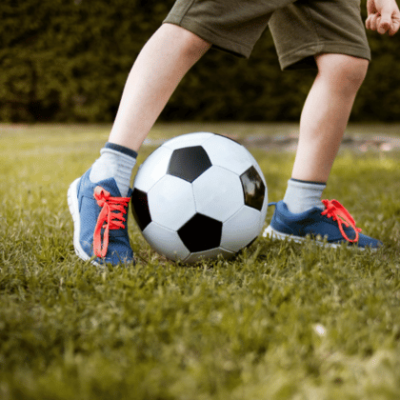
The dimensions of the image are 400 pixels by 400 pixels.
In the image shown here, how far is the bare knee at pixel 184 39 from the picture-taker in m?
1.55

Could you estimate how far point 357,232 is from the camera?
1810 mm

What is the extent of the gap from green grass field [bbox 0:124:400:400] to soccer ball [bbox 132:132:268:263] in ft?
0.34

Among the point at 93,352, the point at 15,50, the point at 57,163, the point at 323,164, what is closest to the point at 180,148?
the point at 323,164

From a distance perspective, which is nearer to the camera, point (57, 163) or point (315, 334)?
point (315, 334)

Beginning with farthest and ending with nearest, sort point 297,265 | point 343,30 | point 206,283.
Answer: point 343,30, point 297,265, point 206,283

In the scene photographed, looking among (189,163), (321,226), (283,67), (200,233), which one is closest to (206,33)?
(189,163)

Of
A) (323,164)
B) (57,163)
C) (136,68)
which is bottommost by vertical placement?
(57,163)

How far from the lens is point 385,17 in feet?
5.88

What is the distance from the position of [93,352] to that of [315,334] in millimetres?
558

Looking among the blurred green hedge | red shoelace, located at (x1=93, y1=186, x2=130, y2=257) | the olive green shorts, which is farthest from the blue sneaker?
the blurred green hedge

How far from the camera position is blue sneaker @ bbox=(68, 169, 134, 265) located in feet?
4.96

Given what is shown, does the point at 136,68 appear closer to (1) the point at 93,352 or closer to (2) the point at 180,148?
(2) the point at 180,148

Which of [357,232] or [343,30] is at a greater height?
→ [343,30]

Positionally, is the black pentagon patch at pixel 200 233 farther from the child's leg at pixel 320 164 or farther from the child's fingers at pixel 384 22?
the child's fingers at pixel 384 22
